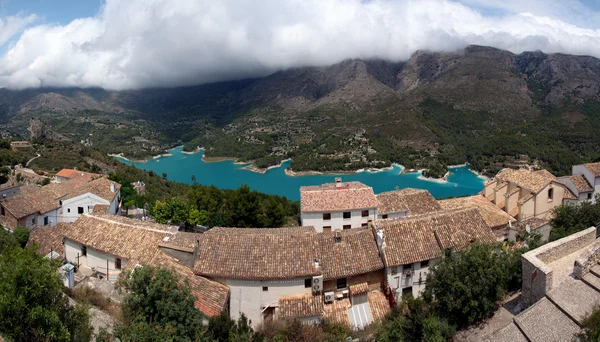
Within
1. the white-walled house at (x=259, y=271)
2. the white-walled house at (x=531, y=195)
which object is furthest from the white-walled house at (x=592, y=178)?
the white-walled house at (x=259, y=271)

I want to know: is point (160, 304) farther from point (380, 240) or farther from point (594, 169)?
point (594, 169)

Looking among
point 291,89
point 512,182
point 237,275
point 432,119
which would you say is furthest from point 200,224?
→ point 291,89

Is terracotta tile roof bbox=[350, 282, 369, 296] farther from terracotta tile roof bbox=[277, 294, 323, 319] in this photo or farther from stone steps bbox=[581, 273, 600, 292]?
stone steps bbox=[581, 273, 600, 292]

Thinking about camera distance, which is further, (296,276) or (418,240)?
(418,240)

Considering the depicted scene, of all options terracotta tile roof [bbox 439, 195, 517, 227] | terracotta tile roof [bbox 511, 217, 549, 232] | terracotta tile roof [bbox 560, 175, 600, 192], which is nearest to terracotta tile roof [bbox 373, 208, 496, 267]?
terracotta tile roof [bbox 511, 217, 549, 232]

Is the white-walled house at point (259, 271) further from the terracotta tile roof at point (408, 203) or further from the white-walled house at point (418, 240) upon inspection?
the terracotta tile roof at point (408, 203)

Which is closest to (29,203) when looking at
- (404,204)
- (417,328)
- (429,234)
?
(404,204)

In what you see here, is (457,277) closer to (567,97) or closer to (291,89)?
(567,97)
